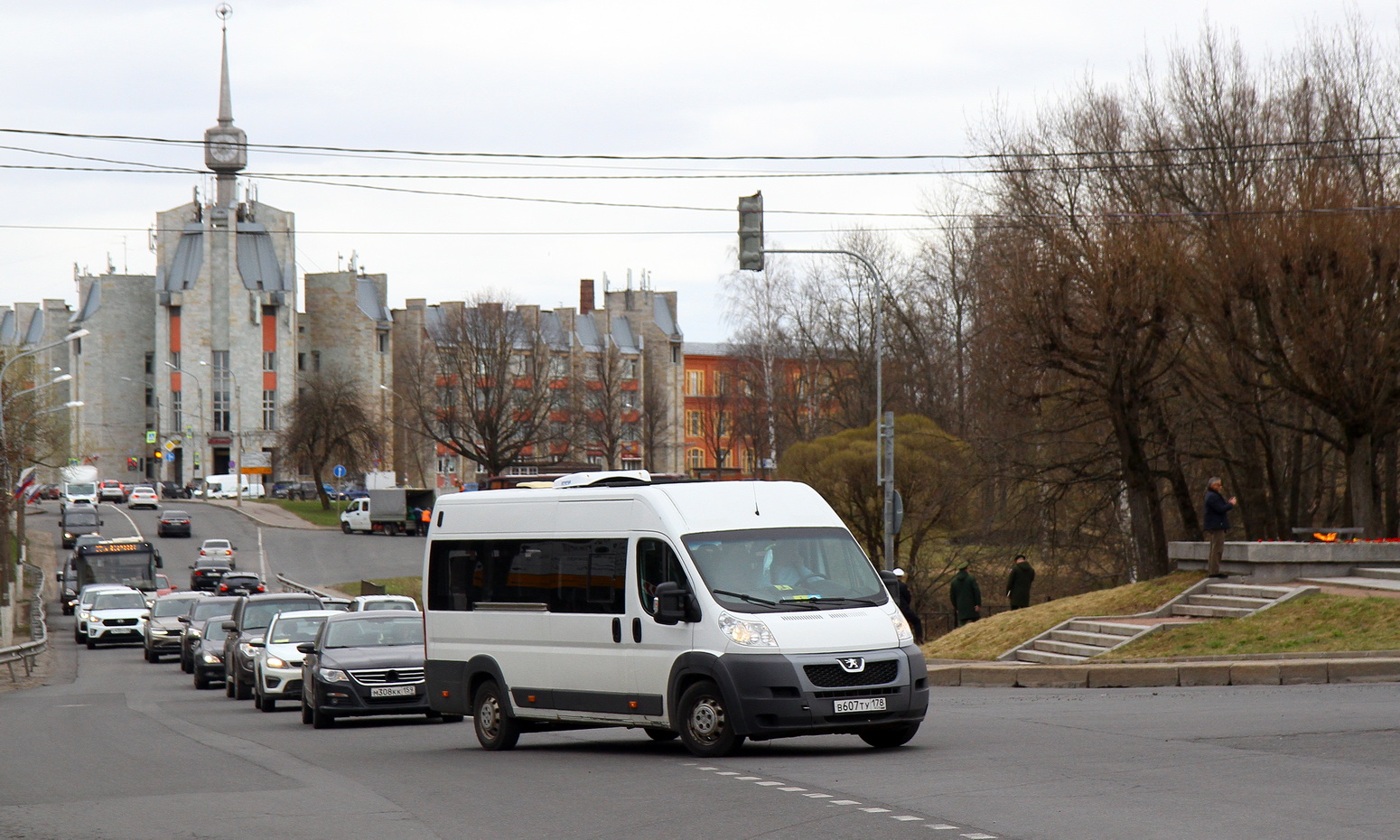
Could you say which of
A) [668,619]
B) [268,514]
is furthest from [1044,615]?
[268,514]

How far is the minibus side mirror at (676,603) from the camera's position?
1277 centimetres

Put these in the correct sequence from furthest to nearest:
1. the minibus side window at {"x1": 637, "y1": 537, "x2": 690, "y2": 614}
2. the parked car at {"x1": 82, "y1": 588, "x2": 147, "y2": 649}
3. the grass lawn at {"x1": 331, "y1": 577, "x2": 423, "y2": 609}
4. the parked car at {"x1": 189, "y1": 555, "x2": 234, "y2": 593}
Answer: the parked car at {"x1": 189, "y1": 555, "x2": 234, "y2": 593}, the grass lawn at {"x1": 331, "y1": 577, "x2": 423, "y2": 609}, the parked car at {"x1": 82, "y1": 588, "x2": 147, "y2": 649}, the minibus side window at {"x1": 637, "y1": 537, "x2": 690, "y2": 614}

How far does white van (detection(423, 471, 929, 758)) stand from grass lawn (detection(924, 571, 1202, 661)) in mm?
13017

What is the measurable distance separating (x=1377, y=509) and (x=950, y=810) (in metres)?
26.3

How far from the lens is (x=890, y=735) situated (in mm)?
13008

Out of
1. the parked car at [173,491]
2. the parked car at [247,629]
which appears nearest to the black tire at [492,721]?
the parked car at [247,629]

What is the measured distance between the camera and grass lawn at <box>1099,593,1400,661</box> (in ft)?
64.9

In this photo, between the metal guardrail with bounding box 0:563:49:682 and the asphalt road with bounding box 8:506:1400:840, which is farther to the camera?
the metal guardrail with bounding box 0:563:49:682

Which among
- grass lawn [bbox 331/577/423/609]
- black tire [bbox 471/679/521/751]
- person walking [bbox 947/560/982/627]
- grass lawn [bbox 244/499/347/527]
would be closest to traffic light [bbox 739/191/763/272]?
black tire [bbox 471/679/521/751]

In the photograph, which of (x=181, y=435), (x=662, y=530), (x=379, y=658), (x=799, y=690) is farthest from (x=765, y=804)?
(x=181, y=435)

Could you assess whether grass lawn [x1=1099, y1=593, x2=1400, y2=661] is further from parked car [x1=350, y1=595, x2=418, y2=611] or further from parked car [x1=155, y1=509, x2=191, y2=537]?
parked car [x1=155, y1=509, x2=191, y2=537]

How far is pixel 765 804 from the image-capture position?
9938 millimetres

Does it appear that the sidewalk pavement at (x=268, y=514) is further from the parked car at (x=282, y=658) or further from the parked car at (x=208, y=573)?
the parked car at (x=282, y=658)

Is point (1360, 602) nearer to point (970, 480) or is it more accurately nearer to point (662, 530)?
point (662, 530)
